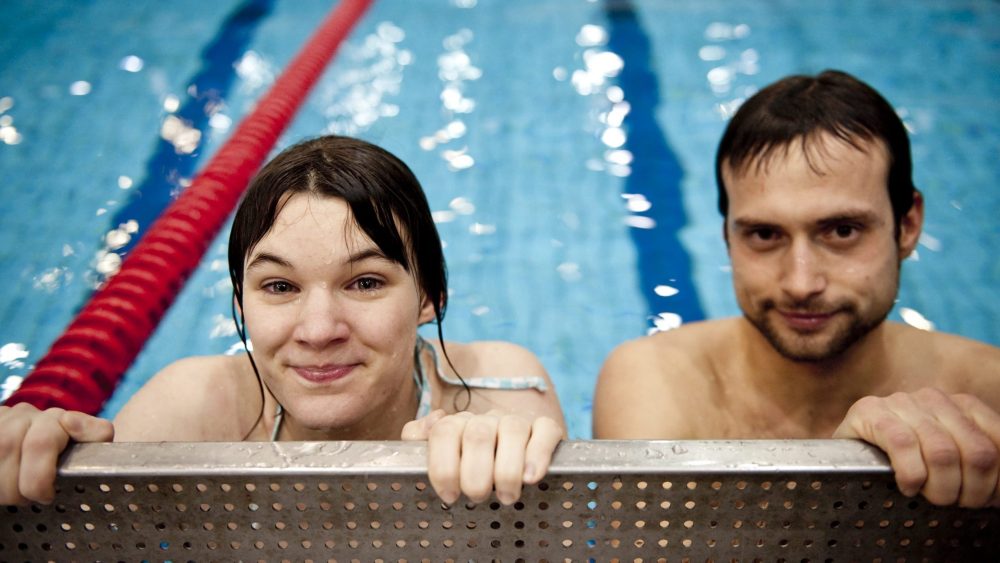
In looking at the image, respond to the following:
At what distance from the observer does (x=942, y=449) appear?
117 centimetres

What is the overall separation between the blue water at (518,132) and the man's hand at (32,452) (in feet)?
5.31

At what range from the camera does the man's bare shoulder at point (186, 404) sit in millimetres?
1905

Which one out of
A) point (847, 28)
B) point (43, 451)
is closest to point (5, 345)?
point (43, 451)

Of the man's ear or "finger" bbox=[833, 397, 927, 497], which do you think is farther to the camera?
the man's ear

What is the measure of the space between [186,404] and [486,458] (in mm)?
1074

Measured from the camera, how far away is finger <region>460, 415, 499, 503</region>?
3.81 ft

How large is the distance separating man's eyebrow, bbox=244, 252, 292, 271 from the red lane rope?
3.32 ft

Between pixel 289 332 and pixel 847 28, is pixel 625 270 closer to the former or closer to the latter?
pixel 289 332

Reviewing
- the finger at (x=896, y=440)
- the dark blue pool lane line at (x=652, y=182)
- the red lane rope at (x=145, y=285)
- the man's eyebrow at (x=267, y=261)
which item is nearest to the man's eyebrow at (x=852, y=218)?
the finger at (x=896, y=440)

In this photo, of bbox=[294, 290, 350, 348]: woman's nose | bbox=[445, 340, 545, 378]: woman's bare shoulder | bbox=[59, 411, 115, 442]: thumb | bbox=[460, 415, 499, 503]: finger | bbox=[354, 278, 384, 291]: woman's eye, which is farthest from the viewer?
bbox=[445, 340, 545, 378]: woman's bare shoulder

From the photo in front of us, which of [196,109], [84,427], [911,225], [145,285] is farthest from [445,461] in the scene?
[196,109]

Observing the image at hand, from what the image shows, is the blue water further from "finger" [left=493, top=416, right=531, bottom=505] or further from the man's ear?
"finger" [left=493, top=416, right=531, bottom=505]

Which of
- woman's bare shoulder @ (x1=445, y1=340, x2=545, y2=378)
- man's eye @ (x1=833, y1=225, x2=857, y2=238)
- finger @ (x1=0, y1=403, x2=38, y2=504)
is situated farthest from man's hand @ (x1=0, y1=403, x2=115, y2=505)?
man's eye @ (x1=833, y1=225, x2=857, y2=238)

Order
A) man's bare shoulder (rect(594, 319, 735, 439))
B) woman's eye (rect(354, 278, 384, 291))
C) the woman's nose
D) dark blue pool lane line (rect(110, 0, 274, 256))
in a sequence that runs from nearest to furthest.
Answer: the woman's nose < woman's eye (rect(354, 278, 384, 291)) < man's bare shoulder (rect(594, 319, 735, 439)) < dark blue pool lane line (rect(110, 0, 274, 256))
